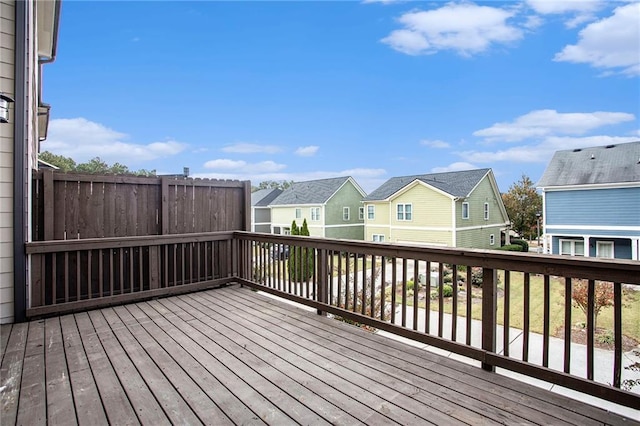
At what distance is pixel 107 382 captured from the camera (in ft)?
7.02

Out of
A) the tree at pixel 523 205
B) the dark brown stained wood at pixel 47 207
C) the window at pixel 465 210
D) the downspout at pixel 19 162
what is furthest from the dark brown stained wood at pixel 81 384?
the window at pixel 465 210

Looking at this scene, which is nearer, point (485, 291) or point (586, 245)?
point (485, 291)

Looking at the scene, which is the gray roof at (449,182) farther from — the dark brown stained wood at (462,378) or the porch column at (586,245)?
the dark brown stained wood at (462,378)

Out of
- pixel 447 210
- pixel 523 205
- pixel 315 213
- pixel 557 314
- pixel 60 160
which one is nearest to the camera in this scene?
pixel 557 314

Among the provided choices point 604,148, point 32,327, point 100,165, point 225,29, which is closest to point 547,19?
point 604,148

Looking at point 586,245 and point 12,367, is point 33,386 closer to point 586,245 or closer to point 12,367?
point 12,367

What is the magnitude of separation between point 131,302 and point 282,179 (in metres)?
39.9

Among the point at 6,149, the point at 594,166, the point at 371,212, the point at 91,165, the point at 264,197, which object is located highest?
the point at 91,165

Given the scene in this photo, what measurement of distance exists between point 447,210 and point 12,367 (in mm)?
15575

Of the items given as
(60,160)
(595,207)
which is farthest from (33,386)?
(60,160)

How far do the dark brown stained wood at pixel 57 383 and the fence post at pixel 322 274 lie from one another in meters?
2.13

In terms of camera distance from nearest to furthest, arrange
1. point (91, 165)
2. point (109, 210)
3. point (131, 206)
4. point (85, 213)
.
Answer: point (85, 213)
point (109, 210)
point (131, 206)
point (91, 165)

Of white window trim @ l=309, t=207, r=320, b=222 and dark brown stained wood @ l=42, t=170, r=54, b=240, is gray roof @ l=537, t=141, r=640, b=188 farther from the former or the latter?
white window trim @ l=309, t=207, r=320, b=222

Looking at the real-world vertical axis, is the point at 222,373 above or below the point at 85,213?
below
